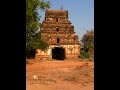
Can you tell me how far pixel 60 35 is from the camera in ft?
112

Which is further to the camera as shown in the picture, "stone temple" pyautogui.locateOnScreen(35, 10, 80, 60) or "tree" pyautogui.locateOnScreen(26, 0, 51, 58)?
"stone temple" pyautogui.locateOnScreen(35, 10, 80, 60)

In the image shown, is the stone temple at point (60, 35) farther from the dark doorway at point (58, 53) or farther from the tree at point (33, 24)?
the tree at point (33, 24)

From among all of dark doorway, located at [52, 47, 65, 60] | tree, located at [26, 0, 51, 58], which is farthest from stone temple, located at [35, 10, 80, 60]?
tree, located at [26, 0, 51, 58]

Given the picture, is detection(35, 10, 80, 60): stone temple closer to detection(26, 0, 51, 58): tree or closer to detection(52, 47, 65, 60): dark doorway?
detection(52, 47, 65, 60): dark doorway

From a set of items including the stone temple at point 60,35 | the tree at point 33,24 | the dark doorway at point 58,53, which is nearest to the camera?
the tree at point 33,24

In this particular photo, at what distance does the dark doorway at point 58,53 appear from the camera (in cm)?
3482

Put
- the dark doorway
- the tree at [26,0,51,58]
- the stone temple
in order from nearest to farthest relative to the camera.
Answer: the tree at [26,0,51,58], the stone temple, the dark doorway

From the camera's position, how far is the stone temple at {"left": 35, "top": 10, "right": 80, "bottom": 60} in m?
33.6

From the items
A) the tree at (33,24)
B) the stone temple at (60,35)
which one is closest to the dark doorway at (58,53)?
the stone temple at (60,35)

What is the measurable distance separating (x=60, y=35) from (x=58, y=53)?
286cm
